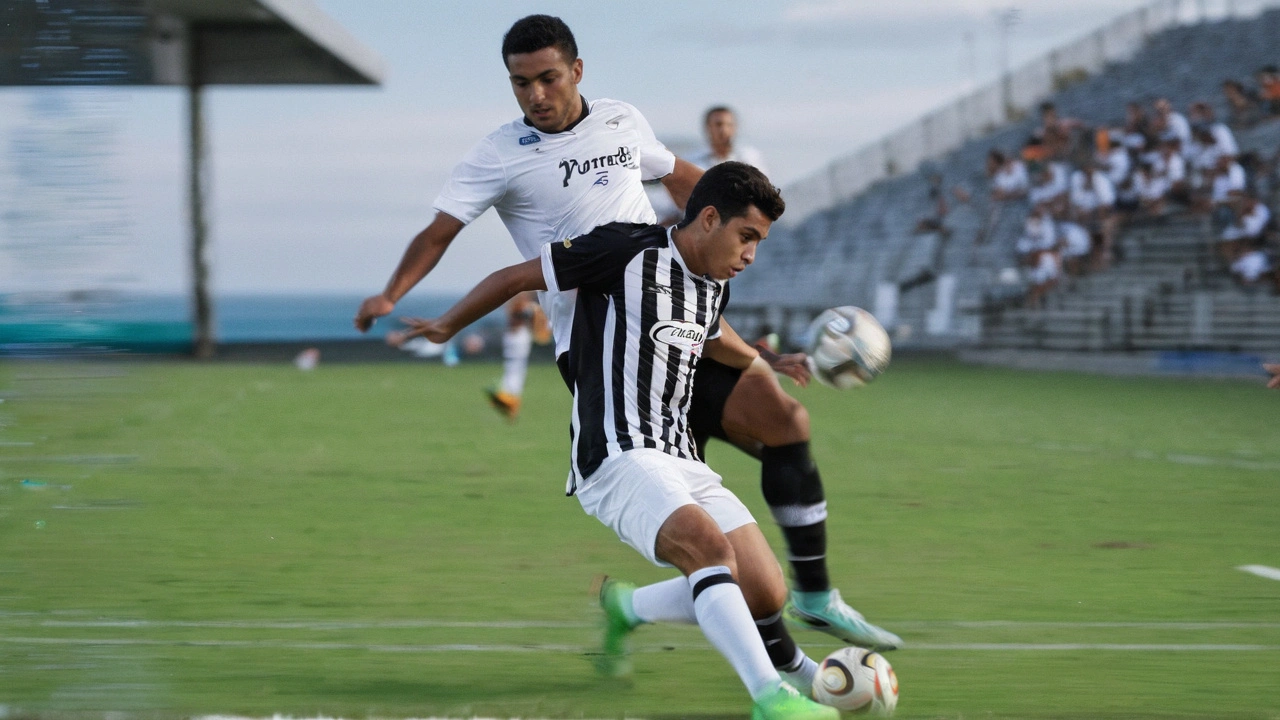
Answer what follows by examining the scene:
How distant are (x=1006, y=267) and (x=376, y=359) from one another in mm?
11352

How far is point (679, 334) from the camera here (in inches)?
168

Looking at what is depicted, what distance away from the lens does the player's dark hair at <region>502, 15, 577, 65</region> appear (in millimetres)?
4699

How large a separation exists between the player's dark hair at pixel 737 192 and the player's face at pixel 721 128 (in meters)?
5.09

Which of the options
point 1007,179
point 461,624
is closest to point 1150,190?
point 1007,179

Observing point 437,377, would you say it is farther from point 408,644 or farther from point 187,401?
point 408,644

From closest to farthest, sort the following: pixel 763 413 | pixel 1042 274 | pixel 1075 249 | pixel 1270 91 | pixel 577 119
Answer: pixel 763 413
pixel 577 119
pixel 1042 274
pixel 1075 249
pixel 1270 91

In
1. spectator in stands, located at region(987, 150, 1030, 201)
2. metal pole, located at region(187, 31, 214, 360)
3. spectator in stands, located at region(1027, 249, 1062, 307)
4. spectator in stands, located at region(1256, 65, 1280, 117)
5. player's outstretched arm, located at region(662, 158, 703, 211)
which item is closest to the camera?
player's outstretched arm, located at region(662, 158, 703, 211)

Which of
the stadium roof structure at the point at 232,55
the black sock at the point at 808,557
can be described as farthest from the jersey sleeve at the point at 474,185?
the stadium roof structure at the point at 232,55

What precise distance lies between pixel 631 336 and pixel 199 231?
24.2 metres

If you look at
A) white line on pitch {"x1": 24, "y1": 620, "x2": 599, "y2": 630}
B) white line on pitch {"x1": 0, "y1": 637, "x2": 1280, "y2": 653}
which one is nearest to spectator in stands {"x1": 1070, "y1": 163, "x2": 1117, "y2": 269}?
white line on pitch {"x1": 0, "y1": 637, "x2": 1280, "y2": 653}

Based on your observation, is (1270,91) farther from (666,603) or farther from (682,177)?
(666,603)

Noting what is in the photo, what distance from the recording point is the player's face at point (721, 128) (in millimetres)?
9211

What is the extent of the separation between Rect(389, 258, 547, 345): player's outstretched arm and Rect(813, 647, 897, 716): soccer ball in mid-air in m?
1.37

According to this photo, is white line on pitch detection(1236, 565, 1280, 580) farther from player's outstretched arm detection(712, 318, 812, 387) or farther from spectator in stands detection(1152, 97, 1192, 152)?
spectator in stands detection(1152, 97, 1192, 152)
